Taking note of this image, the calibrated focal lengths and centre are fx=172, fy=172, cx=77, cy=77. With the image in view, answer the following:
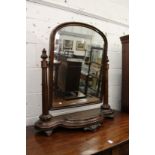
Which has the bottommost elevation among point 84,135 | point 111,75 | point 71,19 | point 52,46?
point 84,135

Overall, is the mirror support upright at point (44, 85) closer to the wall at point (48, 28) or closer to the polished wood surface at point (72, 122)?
the polished wood surface at point (72, 122)

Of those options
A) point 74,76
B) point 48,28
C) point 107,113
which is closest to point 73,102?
point 74,76

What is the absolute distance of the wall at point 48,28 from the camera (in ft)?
3.83

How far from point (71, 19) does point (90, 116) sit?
2.48 feet

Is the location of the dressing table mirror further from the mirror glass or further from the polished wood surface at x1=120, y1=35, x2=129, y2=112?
the polished wood surface at x1=120, y1=35, x2=129, y2=112

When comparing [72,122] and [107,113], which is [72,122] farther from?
[107,113]

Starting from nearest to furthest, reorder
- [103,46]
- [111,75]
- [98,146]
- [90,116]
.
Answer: [98,146]
[90,116]
[103,46]
[111,75]

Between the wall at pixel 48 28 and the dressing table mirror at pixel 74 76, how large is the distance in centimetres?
12

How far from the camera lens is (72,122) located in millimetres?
1032

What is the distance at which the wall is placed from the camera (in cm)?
117

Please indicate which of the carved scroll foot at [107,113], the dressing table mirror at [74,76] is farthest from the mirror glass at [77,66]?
the carved scroll foot at [107,113]
